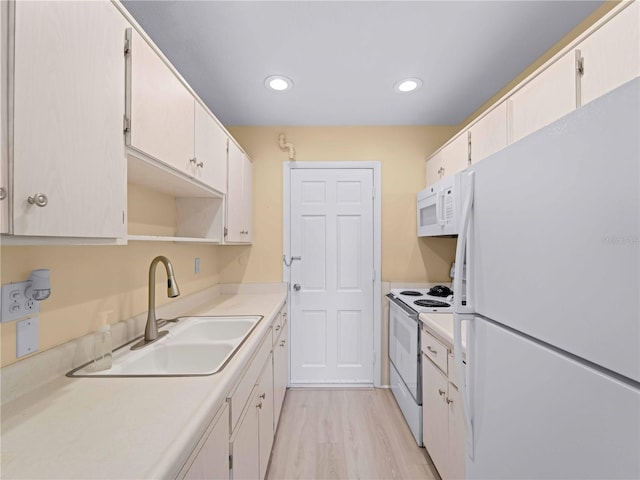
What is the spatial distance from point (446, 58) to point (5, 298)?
231 cm

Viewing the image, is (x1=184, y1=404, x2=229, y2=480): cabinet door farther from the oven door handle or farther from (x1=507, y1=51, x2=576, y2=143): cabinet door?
(x1=507, y1=51, x2=576, y2=143): cabinet door

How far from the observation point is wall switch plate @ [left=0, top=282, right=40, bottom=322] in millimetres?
806

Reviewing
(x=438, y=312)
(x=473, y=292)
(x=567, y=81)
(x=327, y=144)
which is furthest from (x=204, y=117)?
(x=438, y=312)

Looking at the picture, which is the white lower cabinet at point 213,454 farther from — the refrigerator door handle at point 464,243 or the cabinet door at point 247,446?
the refrigerator door handle at point 464,243

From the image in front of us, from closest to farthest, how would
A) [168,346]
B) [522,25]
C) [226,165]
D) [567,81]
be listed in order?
[567,81], [168,346], [522,25], [226,165]

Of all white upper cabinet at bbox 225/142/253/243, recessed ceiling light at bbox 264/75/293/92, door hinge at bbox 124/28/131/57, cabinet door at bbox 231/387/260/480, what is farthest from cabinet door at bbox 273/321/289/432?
recessed ceiling light at bbox 264/75/293/92

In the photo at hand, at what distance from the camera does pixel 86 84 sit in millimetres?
774

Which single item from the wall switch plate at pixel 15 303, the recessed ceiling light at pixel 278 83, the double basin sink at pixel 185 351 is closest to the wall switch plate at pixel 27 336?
the wall switch plate at pixel 15 303

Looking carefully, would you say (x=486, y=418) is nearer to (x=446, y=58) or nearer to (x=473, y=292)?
(x=473, y=292)

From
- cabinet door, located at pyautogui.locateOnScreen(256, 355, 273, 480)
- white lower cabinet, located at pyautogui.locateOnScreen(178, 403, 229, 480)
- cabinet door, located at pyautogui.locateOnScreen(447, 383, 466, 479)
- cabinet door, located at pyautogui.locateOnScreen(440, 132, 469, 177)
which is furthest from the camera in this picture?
cabinet door, located at pyautogui.locateOnScreen(440, 132, 469, 177)

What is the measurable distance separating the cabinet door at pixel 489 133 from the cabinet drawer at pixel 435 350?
1.13 m

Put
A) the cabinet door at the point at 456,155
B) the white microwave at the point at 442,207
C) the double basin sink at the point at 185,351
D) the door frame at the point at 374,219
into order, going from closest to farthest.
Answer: the double basin sink at the point at 185,351, the white microwave at the point at 442,207, the cabinet door at the point at 456,155, the door frame at the point at 374,219

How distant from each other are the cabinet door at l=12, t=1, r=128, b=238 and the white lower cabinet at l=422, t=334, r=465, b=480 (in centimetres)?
159

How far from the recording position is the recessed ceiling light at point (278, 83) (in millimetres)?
1951
